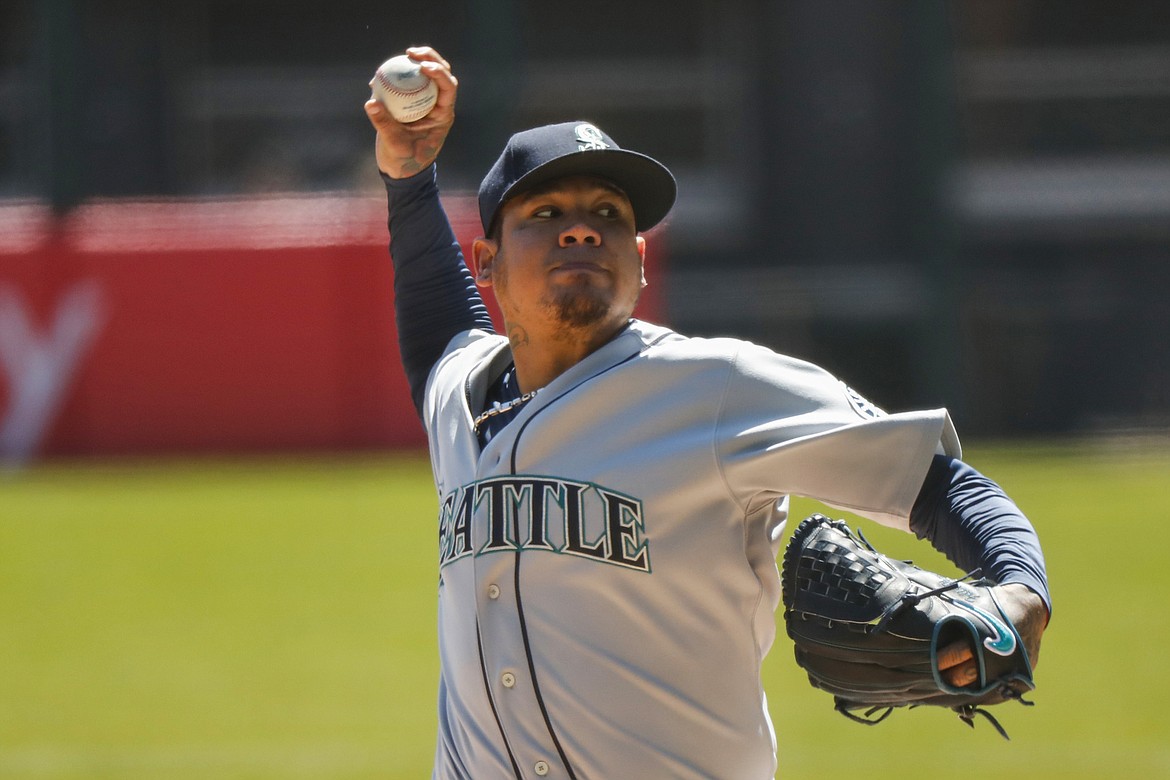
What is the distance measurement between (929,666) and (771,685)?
5177 mm

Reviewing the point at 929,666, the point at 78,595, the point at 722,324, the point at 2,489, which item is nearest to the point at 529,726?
the point at 929,666

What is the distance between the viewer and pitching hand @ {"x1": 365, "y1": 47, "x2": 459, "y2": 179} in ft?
10.2

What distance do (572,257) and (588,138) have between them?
0.21 meters

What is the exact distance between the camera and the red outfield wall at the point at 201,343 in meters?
13.4

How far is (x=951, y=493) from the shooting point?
232 centimetres

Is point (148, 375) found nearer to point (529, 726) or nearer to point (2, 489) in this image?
point (2, 489)

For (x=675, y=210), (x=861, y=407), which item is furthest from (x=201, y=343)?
(x=861, y=407)

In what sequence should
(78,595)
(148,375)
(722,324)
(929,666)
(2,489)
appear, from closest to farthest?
(929,666)
(78,595)
(2,489)
(148,375)
(722,324)

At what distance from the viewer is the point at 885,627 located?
2262 millimetres

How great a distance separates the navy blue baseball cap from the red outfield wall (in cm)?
1055

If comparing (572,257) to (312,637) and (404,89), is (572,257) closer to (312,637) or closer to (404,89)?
(404,89)

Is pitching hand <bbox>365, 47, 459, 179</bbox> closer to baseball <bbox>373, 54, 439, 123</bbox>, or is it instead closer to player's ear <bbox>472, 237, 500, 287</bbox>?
baseball <bbox>373, 54, 439, 123</bbox>

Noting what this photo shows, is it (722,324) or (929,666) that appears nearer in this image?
(929,666)

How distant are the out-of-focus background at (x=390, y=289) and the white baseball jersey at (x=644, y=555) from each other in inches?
166
